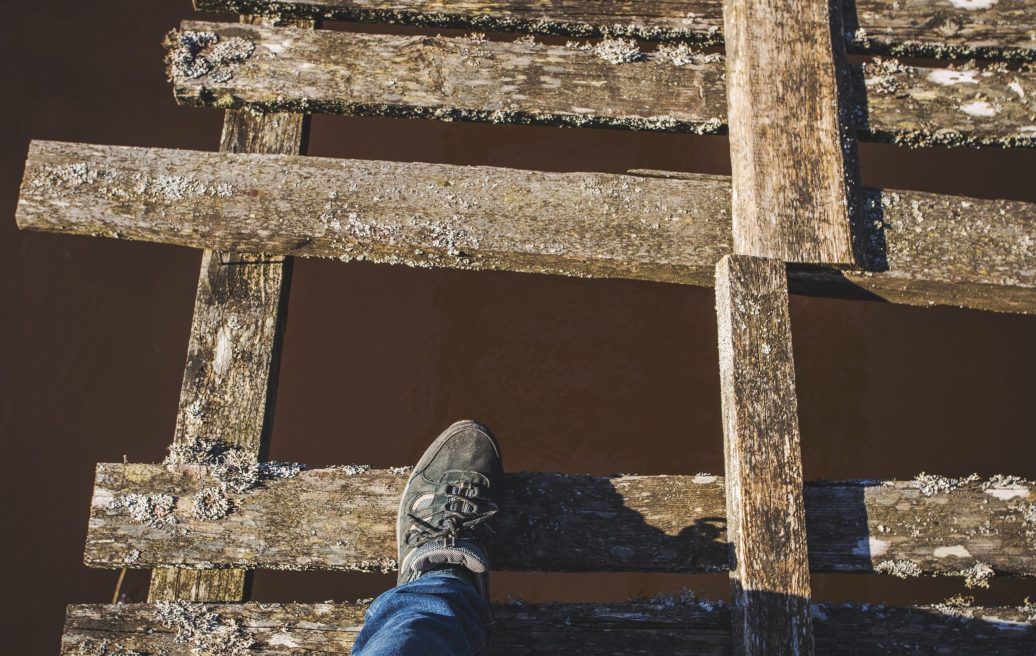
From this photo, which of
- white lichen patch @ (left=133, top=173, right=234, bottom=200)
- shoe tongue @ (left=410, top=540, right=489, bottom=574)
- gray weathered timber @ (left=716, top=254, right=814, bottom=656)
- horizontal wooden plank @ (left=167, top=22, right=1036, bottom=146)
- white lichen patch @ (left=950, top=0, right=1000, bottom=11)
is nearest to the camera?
gray weathered timber @ (left=716, top=254, right=814, bottom=656)

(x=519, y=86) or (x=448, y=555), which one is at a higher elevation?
(x=519, y=86)

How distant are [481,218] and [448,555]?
901mm

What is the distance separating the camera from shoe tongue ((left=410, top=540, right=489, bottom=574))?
5.68 ft

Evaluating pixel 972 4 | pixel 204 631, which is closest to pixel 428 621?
pixel 204 631

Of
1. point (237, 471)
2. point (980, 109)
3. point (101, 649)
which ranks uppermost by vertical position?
point (980, 109)

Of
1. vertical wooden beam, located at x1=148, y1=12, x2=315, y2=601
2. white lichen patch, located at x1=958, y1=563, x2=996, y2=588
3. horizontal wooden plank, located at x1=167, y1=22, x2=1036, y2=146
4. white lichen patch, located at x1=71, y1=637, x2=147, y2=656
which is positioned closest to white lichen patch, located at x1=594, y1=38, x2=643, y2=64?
horizontal wooden plank, located at x1=167, y1=22, x2=1036, y2=146

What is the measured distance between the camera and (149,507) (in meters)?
1.75

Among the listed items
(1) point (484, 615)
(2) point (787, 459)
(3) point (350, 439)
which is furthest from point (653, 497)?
(3) point (350, 439)

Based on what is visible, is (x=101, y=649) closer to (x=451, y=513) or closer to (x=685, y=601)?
(x=451, y=513)

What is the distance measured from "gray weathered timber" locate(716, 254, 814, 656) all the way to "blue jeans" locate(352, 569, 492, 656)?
656mm

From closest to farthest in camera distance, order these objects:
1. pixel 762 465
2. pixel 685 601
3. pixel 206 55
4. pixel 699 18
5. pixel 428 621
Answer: pixel 428 621, pixel 762 465, pixel 685 601, pixel 206 55, pixel 699 18

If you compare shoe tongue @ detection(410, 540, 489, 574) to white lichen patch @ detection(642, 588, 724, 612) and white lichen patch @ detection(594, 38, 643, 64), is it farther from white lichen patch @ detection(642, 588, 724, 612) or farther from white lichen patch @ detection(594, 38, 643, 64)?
white lichen patch @ detection(594, 38, 643, 64)

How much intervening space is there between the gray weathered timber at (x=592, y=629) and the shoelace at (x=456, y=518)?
9.1 inches

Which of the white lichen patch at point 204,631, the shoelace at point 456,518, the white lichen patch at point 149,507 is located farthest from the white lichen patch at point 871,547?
the white lichen patch at point 149,507
